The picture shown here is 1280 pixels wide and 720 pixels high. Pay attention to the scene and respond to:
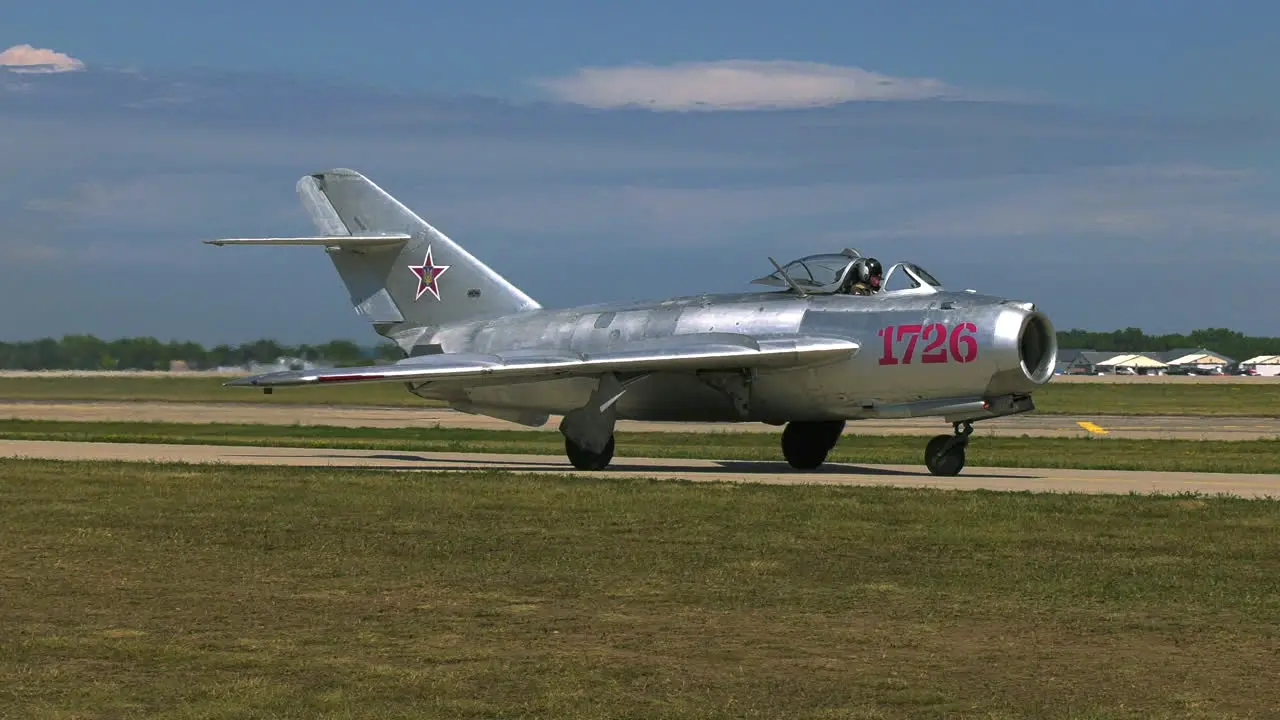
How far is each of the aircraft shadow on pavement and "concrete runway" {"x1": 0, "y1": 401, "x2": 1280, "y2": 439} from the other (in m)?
13.7

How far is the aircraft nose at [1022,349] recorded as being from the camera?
22.4m

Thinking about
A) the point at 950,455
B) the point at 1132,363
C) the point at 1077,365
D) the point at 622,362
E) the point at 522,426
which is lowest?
the point at 522,426

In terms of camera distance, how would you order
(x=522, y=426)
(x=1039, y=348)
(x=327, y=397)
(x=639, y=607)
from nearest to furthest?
(x=639, y=607) < (x=1039, y=348) < (x=522, y=426) < (x=327, y=397)

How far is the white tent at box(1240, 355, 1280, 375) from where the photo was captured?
176375 millimetres

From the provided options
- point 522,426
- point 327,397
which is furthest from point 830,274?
point 327,397

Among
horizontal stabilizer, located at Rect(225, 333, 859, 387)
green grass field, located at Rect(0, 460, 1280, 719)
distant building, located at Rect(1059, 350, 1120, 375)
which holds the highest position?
distant building, located at Rect(1059, 350, 1120, 375)

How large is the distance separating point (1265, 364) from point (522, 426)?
156117 mm

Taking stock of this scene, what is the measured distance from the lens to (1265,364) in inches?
7269

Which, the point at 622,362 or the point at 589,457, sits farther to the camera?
the point at 589,457

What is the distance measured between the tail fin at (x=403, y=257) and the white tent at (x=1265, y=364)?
158692mm

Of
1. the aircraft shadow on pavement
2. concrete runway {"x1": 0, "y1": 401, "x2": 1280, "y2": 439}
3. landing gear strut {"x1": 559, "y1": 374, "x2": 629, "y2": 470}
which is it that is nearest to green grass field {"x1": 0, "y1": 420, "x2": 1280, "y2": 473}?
the aircraft shadow on pavement

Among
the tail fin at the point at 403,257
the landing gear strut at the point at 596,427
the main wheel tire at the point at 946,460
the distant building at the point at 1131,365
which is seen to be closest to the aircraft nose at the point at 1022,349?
the main wheel tire at the point at 946,460

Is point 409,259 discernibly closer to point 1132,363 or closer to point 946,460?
point 946,460

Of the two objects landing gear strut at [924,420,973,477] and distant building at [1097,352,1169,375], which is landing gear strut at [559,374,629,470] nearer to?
landing gear strut at [924,420,973,477]
